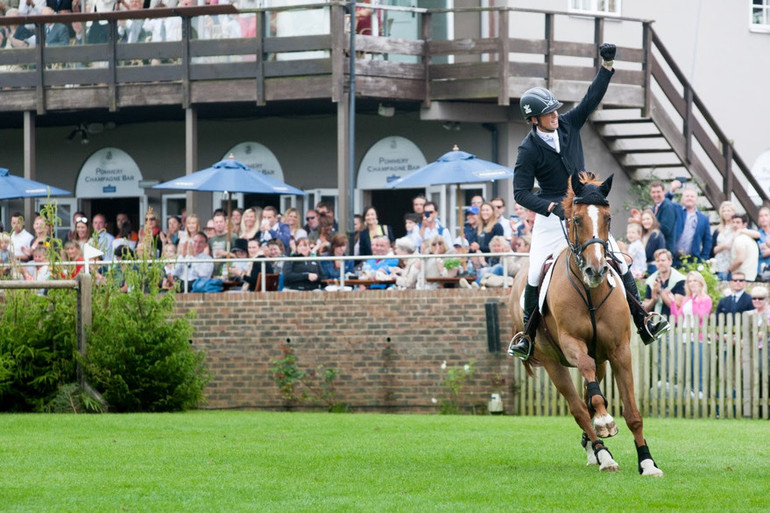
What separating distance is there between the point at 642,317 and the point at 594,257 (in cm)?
136

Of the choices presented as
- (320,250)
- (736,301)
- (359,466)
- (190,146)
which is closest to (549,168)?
(359,466)

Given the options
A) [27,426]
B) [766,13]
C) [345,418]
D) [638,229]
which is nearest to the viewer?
[27,426]

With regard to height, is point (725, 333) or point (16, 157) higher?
point (16, 157)

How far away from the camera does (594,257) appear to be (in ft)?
33.6

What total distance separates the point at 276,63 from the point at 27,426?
1035 cm

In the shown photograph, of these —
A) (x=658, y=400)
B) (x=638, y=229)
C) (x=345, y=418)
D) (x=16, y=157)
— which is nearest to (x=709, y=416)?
(x=658, y=400)

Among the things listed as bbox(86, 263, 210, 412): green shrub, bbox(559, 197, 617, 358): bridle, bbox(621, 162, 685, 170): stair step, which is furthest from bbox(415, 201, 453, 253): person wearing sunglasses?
bbox(559, 197, 617, 358): bridle

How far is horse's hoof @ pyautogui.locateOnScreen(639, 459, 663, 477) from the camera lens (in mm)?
10227

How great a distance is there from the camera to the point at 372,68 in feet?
78.8

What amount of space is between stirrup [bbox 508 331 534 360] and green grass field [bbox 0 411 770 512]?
88cm

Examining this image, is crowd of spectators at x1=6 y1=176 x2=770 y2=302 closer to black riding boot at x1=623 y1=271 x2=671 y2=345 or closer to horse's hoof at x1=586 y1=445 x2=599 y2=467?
black riding boot at x1=623 y1=271 x2=671 y2=345

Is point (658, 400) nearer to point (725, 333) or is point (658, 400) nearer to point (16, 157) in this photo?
point (725, 333)

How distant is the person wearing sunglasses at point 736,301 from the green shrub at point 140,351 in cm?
718

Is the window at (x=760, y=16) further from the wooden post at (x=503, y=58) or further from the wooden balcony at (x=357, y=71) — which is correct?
the wooden post at (x=503, y=58)
